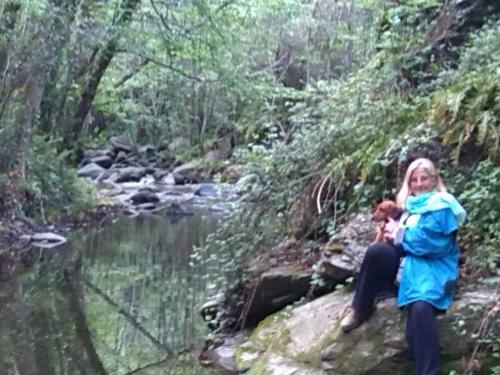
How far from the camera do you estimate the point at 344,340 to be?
235 inches

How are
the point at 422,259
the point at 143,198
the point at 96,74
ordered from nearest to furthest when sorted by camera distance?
the point at 422,259 < the point at 96,74 < the point at 143,198

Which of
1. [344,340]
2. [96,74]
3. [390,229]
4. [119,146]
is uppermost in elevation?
[96,74]

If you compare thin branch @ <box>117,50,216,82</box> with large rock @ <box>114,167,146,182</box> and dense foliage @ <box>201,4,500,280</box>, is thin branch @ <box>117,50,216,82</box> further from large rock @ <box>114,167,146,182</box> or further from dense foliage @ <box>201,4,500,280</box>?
dense foliage @ <box>201,4,500,280</box>

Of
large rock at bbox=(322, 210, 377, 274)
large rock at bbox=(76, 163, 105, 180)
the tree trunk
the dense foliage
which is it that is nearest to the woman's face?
the dense foliage

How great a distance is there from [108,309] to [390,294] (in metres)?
5.26

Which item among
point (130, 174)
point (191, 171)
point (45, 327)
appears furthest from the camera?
point (191, 171)

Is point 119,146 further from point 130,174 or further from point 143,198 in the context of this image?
point 143,198

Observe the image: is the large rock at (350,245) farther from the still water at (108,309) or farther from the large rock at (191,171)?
the large rock at (191,171)

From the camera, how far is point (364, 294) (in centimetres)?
565

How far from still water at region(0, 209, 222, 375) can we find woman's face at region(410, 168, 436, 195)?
2699mm

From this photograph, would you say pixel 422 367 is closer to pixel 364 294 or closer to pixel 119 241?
pixel 364 294

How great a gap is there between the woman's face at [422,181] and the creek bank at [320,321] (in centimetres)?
72

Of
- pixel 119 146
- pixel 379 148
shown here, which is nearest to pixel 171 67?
pixel 379 148

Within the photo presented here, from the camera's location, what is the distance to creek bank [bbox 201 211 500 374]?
5449mm
